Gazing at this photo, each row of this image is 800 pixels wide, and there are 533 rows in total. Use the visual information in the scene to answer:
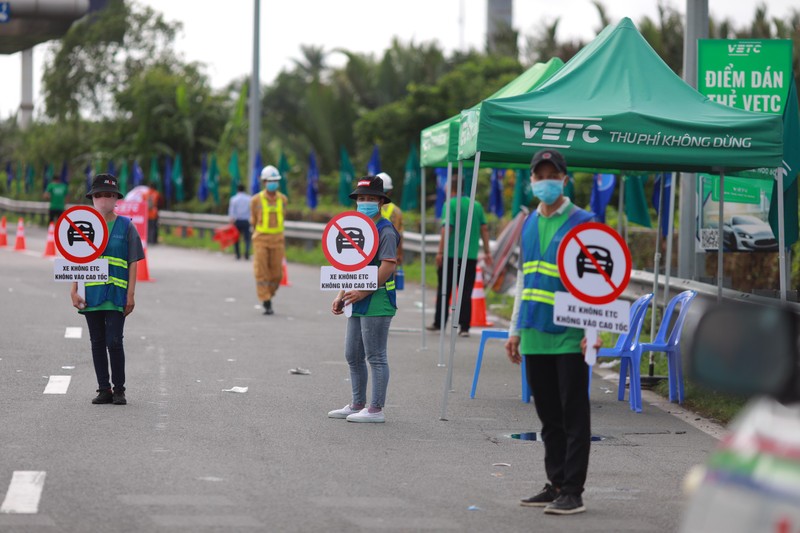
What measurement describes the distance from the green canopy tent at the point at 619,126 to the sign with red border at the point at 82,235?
2.90m

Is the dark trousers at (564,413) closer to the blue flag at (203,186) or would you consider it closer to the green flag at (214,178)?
the green flag at (214,178)

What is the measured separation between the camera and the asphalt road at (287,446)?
6965 millimetres

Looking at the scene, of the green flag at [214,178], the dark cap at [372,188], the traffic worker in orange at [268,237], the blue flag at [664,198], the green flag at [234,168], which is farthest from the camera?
the green flag at [214,178]

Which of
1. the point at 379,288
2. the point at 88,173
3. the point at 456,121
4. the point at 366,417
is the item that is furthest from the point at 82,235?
the point at 88,173

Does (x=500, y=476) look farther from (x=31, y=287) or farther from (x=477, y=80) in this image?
(x=477, y=80)

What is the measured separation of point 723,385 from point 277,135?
158 feet

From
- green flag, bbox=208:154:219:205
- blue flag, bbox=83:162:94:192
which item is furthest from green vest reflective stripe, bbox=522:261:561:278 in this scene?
blue flag, bbox=83:162:94:192

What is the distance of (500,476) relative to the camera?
321 inches

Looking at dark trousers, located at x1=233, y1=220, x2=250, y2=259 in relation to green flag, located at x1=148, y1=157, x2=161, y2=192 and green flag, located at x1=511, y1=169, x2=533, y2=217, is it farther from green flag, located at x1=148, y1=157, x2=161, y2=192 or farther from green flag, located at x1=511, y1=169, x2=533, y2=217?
green flag, located at x1=148, y1=157, x2=161, y2=192

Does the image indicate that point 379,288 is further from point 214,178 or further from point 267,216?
point 214,178

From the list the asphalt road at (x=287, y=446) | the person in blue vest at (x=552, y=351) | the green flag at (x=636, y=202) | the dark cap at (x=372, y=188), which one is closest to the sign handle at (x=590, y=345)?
the person in blue vest at (x=552, y=351)

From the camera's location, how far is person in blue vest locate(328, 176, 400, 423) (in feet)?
32.9

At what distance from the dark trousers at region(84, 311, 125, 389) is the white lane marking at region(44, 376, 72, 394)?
2.27 feet

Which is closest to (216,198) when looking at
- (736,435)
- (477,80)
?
(477,80)
